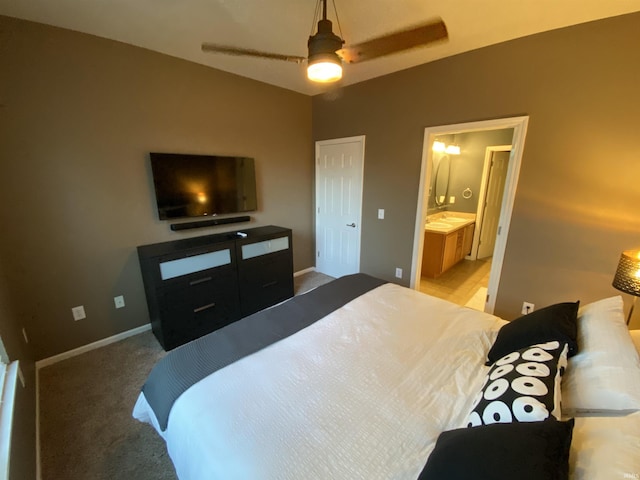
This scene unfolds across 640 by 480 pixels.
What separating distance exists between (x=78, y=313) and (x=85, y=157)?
4.40 ft

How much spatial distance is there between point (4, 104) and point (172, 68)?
125 centimetres

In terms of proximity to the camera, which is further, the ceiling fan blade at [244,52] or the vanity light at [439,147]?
the vanity light at [439,147]

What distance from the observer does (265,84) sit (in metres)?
3.18

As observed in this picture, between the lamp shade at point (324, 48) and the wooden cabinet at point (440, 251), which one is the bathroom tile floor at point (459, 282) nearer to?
the wooden cabinet at point (440, 251)

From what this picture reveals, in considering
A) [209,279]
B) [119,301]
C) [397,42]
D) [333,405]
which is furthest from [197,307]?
[397,42]

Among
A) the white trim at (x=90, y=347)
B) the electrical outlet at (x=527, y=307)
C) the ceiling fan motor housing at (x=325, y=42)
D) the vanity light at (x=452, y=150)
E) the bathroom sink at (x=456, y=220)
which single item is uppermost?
the ceiling fan motor housing at (x=325, y=42)

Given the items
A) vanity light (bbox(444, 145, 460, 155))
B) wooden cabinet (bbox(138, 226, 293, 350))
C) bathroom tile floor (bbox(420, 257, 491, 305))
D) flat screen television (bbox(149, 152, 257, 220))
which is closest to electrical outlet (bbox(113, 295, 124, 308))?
wooden cabinet (bbox(138, 226, 293, 350))

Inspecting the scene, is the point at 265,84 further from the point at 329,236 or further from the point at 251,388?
the point at 251,388

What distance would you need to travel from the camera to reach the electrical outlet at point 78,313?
2240 millimetres

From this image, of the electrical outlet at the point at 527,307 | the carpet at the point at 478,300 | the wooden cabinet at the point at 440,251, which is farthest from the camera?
the wooden cabinet at the point at 440,251

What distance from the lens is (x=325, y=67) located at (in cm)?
147

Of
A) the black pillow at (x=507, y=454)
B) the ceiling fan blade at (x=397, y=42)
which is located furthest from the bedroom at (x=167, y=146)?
the black pillow at (x=507, y=454)

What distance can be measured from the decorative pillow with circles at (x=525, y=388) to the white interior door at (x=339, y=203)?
99.5 inches

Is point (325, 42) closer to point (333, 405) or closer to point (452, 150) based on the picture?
point (333, 405)
